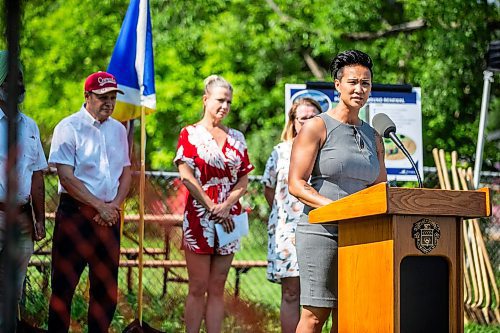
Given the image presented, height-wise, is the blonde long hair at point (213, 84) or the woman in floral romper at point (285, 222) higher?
the blonde long hair at point (213, 84)

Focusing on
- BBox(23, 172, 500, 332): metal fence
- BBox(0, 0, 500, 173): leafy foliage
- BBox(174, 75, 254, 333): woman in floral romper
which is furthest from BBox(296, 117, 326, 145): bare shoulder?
BBox(0, 0, 500, 173): leafy foliage

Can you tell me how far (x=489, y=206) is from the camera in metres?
3.60

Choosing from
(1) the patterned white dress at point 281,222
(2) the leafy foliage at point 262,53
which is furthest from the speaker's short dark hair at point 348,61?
(2) the leafy foliage at point 262,53

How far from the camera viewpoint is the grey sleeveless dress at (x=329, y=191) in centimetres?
391

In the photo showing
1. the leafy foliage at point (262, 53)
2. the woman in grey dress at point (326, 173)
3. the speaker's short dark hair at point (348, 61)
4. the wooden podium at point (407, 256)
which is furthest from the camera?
the leafy foliage at point (262, 53)

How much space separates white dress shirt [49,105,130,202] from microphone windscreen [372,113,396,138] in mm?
1740

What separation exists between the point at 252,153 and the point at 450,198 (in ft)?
44.0

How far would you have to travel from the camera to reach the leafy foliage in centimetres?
1218

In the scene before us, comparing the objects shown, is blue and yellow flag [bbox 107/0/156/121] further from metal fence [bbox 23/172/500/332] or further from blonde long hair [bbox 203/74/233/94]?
metal fence [bbox 23/172/500/332]

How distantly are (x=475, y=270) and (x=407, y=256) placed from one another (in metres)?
4.52

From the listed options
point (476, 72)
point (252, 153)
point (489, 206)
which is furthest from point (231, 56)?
point (489, 206)

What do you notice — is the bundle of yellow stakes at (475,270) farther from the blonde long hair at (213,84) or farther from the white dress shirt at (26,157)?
the white dress shirt at (26,157)

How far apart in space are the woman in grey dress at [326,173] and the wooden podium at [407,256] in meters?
0.25

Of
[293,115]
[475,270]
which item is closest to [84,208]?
[293,115]
